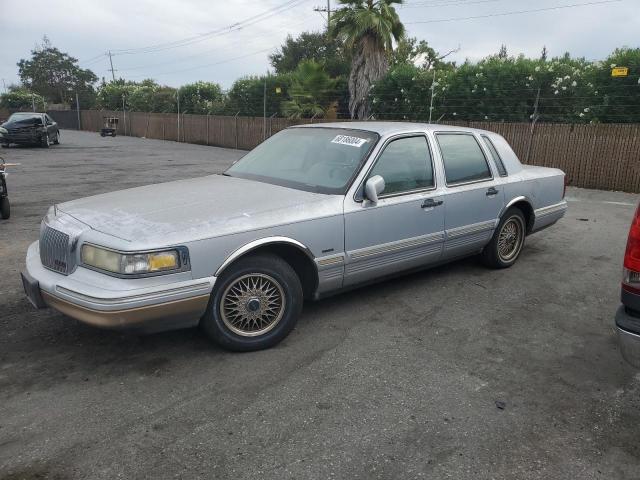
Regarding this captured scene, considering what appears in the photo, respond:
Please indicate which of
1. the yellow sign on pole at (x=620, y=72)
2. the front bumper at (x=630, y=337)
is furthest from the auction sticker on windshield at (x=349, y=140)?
Result: the yellow sign on pole at (x=620, y=72)

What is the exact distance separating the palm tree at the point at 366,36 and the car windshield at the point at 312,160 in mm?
14998

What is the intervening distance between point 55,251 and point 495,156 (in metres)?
4.25

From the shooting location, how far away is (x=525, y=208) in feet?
19.3

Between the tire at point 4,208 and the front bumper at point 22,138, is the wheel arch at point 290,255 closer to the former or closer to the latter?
the tire at point 4,208

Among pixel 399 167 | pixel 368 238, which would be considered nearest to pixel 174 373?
pixel 368 238

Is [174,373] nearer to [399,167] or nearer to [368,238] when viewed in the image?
[368,238]

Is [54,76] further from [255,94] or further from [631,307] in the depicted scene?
[631,307]

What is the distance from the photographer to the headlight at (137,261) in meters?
3.14

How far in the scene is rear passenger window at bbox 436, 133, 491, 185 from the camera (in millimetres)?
4980

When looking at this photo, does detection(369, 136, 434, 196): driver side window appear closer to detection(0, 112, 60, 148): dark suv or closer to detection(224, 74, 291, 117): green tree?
detection(224, 74, 291, 117): green tree

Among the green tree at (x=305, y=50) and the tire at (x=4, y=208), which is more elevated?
the green tree at (x=305, y=50)

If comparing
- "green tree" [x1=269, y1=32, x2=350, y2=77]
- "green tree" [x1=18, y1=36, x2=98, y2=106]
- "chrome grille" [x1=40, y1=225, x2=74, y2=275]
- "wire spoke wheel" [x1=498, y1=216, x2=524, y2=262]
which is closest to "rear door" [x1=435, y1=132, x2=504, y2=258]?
"wire spoke wheel" [x1=498, y1=216, x2=524, y2=262]

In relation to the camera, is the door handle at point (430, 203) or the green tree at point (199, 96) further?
the green tree at point (199, 96)

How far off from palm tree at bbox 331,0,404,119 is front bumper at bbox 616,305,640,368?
17.4m
